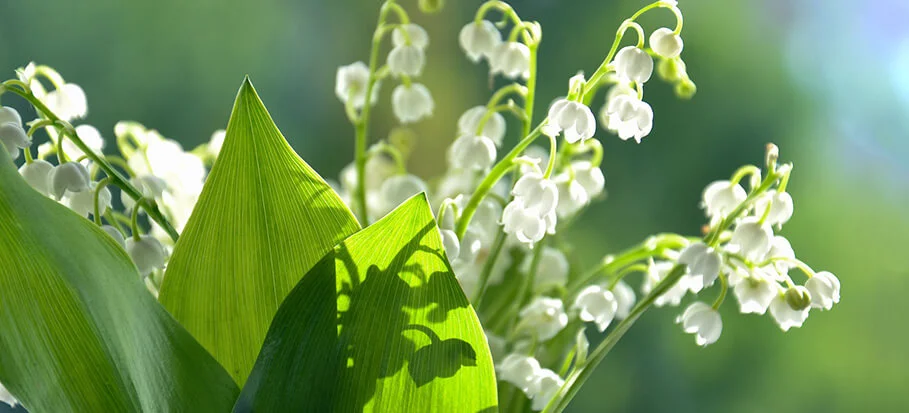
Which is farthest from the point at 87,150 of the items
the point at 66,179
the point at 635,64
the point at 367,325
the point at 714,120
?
the point at 714,120

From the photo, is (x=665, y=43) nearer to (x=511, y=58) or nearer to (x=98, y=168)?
(x=511, y=58)

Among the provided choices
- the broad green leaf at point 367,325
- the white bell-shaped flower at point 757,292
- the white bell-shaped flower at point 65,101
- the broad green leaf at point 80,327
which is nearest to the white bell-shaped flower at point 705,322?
the white bell-shaped flower at point 757,292

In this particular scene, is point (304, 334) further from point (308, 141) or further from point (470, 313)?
point (308, 141)

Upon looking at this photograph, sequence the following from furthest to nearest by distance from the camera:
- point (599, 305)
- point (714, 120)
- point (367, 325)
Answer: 1. point (714, 120)
2. point (599, 305)
3. point (367, 325)

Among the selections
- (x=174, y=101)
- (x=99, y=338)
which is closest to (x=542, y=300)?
(x=99, y=338)

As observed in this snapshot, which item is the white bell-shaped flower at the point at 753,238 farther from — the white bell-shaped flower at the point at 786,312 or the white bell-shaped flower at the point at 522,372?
the white bell-shaped flower at the point at 522,372

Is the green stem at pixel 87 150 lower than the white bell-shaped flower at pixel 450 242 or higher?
higher

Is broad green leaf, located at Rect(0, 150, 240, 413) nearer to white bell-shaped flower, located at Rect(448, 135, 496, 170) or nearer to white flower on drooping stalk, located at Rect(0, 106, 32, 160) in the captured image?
white flower on drooping stalk, located at Rect(0, 106, 32, 160)
